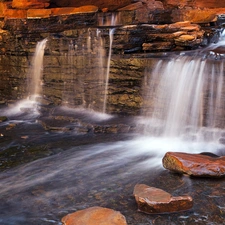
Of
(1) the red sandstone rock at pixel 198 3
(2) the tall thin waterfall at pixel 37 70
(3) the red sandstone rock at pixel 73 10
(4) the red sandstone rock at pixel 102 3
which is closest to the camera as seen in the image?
(2) the tall thin waterfall at pixel 37 70

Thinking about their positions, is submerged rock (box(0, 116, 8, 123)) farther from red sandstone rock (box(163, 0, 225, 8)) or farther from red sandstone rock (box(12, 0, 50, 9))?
red sandstone rock (box(163, 0, 225, 8))

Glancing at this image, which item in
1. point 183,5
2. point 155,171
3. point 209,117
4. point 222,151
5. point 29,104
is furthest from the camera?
point 183,5

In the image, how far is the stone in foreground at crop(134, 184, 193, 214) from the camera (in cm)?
429

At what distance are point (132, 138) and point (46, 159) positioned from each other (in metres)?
2.06

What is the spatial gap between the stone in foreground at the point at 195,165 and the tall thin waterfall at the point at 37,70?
6958 mm

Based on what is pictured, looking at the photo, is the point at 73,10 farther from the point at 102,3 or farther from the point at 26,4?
the point at 26,4

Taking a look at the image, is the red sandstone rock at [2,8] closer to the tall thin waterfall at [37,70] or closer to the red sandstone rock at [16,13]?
the red sandstone rock at [16,13]

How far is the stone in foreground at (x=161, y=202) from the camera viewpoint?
4.29m

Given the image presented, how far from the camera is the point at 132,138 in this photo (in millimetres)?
7711

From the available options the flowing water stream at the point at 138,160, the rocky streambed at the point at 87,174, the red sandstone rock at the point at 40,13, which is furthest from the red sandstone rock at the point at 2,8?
the rocky streambed at the point at 87,174

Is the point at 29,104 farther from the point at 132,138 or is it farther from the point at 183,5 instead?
the point at 183,5

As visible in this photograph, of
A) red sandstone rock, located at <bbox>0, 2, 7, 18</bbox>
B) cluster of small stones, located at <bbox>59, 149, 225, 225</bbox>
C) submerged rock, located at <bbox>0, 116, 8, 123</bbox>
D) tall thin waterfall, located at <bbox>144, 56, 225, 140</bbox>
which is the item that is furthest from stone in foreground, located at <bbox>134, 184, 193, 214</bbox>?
red sandstone rock, located at <bbox>0, 2, 7, 18</bbox>

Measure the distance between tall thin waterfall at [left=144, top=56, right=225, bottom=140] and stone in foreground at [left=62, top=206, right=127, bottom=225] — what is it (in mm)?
3839

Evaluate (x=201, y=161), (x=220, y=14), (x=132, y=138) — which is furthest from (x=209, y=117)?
(x=220, y=14)
